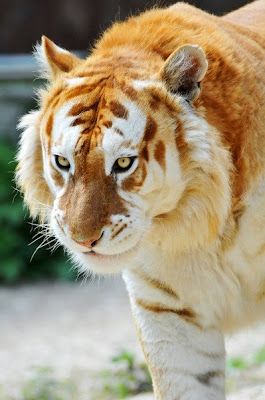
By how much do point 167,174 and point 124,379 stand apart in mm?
2263

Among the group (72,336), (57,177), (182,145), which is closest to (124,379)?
(72,336)

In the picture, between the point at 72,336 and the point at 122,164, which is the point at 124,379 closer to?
the point at 72,336

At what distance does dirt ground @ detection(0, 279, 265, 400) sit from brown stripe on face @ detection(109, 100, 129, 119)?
182 centimetres

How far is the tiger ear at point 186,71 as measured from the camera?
2949 millimetres

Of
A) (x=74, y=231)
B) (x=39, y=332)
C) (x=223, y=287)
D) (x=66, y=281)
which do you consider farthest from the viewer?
(x=66, y=281)

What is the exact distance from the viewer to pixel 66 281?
294 inches

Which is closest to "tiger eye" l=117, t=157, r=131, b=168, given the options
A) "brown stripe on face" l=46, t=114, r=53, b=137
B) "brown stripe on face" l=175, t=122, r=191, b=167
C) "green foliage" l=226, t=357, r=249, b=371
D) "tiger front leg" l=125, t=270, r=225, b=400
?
"brown stripe on face" l=175, t=122, r=191, b=167

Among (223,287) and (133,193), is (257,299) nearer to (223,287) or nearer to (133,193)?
(223,287)

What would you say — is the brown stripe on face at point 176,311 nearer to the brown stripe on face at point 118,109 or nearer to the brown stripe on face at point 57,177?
the brown stripe on face at point 57,177

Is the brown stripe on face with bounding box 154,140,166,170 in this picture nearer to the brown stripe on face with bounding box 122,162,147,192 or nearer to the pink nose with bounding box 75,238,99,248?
the brown stripe on face with bounding box 122,162,147,192

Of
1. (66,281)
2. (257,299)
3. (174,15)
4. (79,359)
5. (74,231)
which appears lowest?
(66,281)

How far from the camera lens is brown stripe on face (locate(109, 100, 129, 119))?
3.00 m

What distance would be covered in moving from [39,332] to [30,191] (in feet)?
10.3

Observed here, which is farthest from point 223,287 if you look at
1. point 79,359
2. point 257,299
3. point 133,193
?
point 79,359
